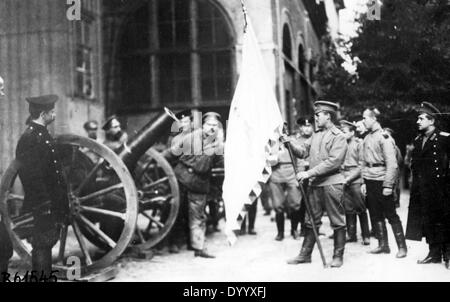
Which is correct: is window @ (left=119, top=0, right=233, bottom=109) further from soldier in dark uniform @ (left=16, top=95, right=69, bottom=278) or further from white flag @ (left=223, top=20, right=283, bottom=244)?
soldier in dark uniform @ (left=16, top=95, right=69, bottom=278)

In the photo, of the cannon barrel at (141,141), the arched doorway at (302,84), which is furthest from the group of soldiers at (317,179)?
the arched doorway at (302,84)

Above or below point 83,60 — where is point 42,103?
below

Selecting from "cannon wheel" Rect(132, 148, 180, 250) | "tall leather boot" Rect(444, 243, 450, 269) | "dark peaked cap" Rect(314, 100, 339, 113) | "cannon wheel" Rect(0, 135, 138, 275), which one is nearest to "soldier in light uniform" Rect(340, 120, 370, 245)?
"dark peaked cap" Rect(314, 100, 339, 113)

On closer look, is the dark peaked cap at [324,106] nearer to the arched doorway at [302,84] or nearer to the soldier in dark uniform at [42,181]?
the soldier in dark uniform at [42,181]

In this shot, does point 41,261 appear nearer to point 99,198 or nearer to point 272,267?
point 99,198

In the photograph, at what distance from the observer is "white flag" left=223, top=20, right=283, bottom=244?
4.65 metres

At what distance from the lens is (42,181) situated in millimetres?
4148

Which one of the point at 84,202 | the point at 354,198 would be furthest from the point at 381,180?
the point at 84,202

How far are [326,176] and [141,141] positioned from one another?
2.18 meters

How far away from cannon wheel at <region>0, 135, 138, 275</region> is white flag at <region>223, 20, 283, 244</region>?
1.09 m

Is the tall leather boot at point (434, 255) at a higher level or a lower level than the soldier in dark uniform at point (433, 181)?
lower

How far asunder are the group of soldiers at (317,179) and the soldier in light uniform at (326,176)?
1 centimetres

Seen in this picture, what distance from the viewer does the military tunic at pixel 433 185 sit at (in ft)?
15.4
